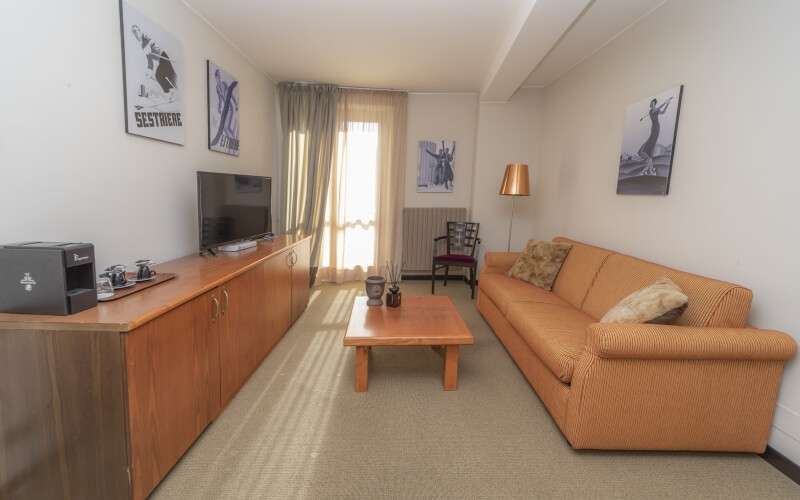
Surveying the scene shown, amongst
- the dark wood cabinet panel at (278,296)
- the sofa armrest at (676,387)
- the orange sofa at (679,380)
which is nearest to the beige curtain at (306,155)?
the dark wood cabinet panel at (278,296)

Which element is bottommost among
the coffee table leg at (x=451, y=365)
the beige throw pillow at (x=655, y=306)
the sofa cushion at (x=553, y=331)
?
the coffee table leg at (x=451, y=365)

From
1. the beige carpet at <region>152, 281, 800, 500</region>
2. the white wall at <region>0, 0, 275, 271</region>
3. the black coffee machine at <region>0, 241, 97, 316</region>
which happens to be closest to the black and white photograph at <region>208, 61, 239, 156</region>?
the white wall at <region>0, 0, 275, 271</region>

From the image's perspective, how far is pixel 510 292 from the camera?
293 cm

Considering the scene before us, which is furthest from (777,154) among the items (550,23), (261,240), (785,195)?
(261,240)

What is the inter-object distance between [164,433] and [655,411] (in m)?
2.19

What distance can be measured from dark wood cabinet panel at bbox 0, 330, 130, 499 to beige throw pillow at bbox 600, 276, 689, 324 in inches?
87.9

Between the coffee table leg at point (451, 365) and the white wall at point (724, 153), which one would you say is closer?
the white wall at point (724, 153)

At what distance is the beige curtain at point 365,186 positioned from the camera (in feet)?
15.1

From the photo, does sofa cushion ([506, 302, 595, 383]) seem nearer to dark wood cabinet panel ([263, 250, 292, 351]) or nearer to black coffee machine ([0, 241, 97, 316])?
dark wood cabinet panel ([263, 250, 292, 351])

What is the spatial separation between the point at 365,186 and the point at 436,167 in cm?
102

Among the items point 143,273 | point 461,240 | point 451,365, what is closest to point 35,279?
point 143,273

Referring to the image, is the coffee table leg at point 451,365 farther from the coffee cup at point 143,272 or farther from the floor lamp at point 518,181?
the floor lamp at point 518,181

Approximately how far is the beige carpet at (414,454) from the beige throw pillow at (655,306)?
667 mm

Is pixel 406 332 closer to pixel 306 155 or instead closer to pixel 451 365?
pixel 451 365
